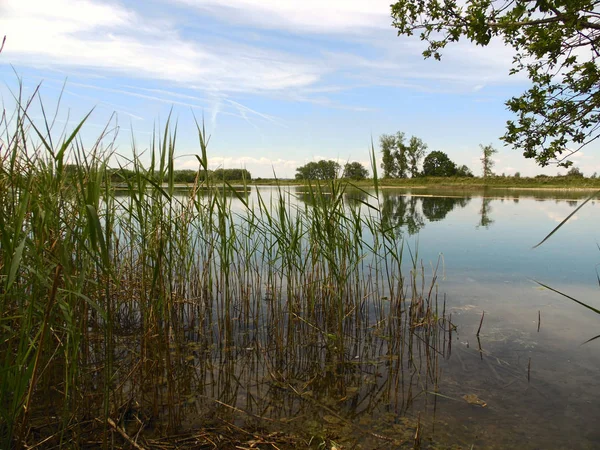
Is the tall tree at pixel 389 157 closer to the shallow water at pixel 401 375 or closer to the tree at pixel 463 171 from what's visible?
the tree at pixel 463 171

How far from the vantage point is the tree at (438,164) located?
7012 cm

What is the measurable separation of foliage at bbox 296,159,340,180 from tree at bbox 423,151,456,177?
228ft

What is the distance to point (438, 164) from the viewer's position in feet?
A: 236

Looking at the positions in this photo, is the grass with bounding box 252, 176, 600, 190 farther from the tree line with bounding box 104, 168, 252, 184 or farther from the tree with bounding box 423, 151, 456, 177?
the tree line with bounding box 104, 168, 252, 184

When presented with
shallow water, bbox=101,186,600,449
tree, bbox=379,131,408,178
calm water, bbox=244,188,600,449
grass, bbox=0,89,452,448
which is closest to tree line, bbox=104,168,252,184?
grass, bbox=0,89,452,448

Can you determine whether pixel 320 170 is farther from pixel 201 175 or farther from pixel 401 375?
pixel 401 375

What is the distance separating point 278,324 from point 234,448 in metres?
1.63

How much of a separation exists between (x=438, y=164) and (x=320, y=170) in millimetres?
71997

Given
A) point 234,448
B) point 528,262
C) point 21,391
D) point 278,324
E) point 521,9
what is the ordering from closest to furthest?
point 21,391 < point 234,448 < point 278,324 < point 521,9 < point 528,262

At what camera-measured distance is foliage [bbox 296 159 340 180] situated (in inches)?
176

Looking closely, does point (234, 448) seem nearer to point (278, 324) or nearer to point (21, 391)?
point (21, 391)

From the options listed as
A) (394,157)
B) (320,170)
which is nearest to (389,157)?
(394,157)

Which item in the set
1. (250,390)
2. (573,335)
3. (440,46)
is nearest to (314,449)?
(250,390)

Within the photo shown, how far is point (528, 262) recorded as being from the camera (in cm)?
876
